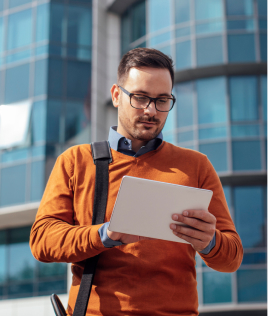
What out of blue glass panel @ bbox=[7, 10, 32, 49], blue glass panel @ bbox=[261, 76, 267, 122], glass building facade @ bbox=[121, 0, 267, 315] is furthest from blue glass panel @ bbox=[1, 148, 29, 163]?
blue glass panel @ bbox=[261, 76, 267, 122]

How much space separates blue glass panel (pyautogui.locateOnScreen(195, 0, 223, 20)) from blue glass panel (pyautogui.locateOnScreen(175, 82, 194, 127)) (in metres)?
1.97

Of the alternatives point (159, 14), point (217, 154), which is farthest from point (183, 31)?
point (217, 154)

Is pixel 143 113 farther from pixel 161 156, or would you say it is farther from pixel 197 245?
pixel 197 245

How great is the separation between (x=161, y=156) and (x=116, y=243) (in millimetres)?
665

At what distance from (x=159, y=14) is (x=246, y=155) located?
16.4 ft

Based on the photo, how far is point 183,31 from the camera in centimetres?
1336

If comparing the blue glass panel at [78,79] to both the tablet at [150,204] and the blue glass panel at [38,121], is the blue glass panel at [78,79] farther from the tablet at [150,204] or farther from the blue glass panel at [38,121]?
the tablet at [150,204]

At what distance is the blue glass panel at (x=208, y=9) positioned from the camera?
43.6ft

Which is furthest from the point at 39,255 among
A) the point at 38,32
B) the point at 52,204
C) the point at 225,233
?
the point at 38,32

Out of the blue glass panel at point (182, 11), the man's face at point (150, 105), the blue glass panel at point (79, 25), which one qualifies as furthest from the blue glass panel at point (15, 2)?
the man's face at point (150, 105)

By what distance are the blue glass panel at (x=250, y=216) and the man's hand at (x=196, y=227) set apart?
10339mm

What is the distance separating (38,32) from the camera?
45.3ft

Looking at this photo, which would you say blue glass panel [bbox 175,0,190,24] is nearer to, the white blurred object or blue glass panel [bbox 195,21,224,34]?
blue glass panel [bbox 195,21,224,34]

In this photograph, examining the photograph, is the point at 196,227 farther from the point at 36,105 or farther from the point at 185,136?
the point at 36,105
